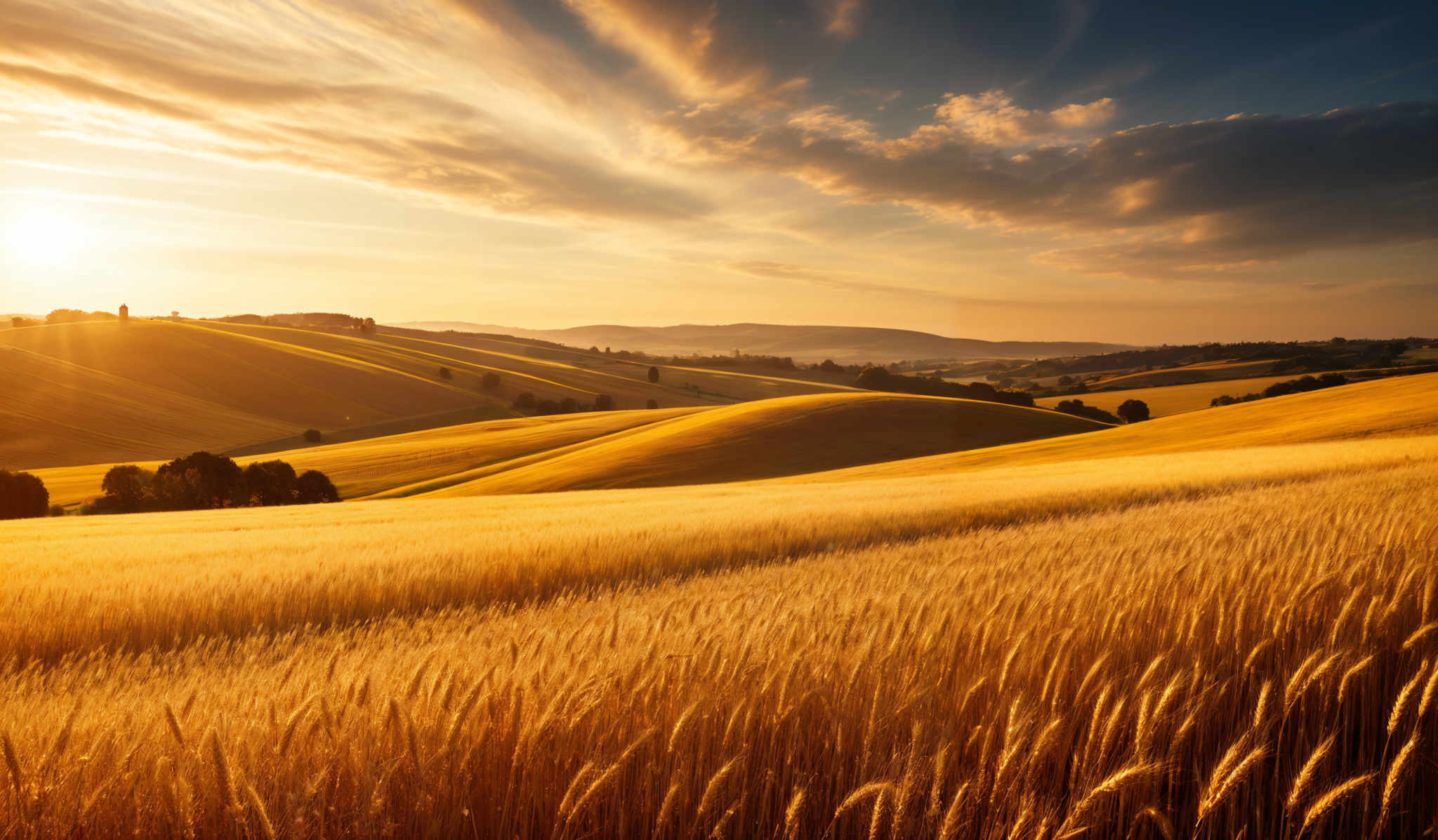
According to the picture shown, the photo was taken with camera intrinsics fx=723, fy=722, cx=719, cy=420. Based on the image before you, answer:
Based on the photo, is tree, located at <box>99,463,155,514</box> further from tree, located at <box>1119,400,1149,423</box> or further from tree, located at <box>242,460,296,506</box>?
tree, located at <box>1119,400,1149,423</box>

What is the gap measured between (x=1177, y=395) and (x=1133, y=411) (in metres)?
15.0

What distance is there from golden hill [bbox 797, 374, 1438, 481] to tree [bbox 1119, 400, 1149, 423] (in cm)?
3424

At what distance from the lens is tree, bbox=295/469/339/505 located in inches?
1820


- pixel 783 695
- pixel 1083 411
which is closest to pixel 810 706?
pixel 783 695

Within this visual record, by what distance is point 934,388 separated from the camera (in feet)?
340

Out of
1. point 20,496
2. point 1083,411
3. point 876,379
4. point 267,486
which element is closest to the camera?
point 20,496

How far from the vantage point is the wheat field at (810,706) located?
7.29 ft

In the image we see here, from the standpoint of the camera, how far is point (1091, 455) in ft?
122

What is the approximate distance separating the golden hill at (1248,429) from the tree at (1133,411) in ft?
112

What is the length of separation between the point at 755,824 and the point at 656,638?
1.19 metres

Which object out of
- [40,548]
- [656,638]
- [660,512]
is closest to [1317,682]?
[656,638]

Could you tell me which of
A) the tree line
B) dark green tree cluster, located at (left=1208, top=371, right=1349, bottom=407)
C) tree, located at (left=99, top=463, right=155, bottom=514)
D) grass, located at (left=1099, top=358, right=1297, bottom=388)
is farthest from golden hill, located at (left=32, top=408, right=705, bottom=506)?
grass, located at (left=1099, top=358, right=1297, bottom=388)

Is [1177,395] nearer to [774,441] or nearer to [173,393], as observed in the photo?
[774,441]

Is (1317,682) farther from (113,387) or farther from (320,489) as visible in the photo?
(113,387)
